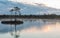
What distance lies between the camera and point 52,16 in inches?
2047

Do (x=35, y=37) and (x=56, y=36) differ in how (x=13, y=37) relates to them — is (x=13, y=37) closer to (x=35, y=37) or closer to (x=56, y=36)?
(x=35, y=37)

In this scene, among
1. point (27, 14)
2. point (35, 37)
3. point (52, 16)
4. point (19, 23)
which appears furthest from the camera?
point (27, 14)

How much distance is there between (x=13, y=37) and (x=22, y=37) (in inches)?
27.7

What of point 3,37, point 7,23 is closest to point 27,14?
point 7,23

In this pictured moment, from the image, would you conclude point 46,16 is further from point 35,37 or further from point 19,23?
point 35,37

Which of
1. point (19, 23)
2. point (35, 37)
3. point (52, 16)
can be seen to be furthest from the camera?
point (52, 16)

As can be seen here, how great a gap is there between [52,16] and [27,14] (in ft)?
20.8

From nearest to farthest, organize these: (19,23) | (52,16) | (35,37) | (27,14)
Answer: (35,37) < (19,23) < (52,16) < (27,14)

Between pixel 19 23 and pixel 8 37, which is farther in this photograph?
pixel 19 23

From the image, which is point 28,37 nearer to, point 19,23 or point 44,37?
point 44,37

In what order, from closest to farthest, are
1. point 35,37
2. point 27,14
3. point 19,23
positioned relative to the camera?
point 35,37 < point 19,23 < point 27,14

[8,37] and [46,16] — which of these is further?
[46,16]

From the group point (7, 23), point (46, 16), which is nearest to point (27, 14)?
point (46, 16)

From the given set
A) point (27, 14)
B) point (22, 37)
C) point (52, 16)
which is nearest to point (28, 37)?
point (22, 37)
